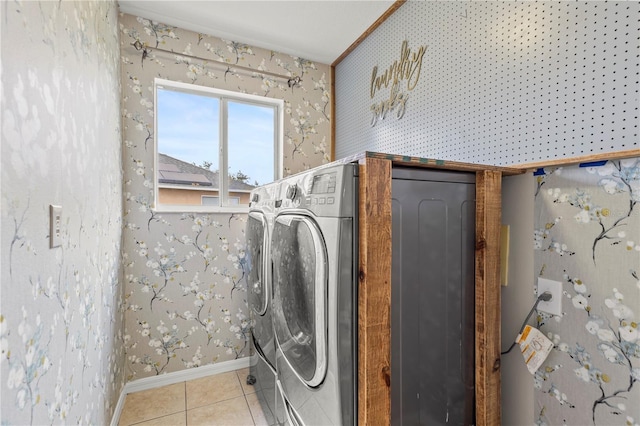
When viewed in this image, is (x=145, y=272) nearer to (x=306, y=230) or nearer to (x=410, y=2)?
(x=306, y=230)

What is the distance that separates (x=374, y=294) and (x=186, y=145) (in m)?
2.07

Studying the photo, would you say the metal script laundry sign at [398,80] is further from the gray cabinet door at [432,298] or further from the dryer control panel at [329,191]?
the dryer control panel at [329,191]

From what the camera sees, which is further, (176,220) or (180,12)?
(176,220)

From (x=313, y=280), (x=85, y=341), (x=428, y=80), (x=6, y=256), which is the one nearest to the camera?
(x=6, y=256)

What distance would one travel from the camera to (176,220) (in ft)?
7.33

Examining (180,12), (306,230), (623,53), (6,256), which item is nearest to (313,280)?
(306,230)

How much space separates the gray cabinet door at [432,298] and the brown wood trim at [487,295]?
29 millimetres

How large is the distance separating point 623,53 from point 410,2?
125cm

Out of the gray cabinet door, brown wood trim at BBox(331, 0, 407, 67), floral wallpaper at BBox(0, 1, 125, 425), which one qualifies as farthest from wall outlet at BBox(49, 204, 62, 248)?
brown wood trim at BBox(331, 0, 407, 67)

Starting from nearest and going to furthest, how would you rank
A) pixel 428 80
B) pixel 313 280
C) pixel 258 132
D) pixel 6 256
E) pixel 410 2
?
pixel 6 256 → pixel 313 280 → pixel 428 80 → pixel 410 2 → pixel 258 132

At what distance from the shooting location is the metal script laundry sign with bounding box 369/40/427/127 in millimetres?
1801

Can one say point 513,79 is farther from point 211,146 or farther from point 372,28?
point 211,146

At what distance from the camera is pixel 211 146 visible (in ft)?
8.02

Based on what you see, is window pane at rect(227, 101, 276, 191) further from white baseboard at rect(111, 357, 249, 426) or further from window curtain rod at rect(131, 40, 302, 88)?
white baseboard at rect(111, 357, 249, 426)
